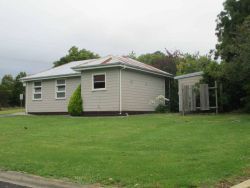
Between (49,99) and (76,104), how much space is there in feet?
15.0

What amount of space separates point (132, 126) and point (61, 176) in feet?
29.6

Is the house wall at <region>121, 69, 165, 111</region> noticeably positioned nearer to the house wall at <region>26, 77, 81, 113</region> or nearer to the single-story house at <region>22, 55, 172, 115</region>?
the single-story house at <region>22, 55, 172, 115</region>

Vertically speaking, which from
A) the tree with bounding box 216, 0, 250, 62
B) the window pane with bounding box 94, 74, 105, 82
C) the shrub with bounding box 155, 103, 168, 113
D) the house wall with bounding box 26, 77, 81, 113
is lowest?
the shrub with bounding box 155, 103, 168, 113

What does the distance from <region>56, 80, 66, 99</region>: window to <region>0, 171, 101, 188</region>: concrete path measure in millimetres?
20853

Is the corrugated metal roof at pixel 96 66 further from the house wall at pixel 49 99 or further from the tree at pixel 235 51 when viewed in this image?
the tree at pixel 235 51

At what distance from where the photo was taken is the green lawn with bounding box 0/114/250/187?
8.17m

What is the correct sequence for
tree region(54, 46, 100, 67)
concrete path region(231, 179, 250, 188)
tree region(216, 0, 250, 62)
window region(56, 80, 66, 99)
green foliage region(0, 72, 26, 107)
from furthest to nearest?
tree region(54, 46, 100, 67), green foliage region(0, 72, 26, 107), window region(56, 80, 66, 99), tree region(216, 0, 250, 62), concrete path region(231, 179, 250, 188)

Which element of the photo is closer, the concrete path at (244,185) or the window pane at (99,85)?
the concrete path at (244,185)

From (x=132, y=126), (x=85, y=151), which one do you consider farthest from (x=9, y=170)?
(x=132, y=126)

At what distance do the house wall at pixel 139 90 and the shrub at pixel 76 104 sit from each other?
9.64ft

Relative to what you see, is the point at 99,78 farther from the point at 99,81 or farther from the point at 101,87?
the point at 101,87

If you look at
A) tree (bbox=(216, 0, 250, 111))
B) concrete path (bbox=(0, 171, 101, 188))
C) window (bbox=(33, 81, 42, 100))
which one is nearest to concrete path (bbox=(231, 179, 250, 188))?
concrete path (bbox=(0, 171, 101, 188))

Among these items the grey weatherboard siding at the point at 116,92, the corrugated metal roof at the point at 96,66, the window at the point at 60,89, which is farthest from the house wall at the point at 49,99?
the grey weatherboard siding at the point at 116,92

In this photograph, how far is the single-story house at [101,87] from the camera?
85.3 ft
